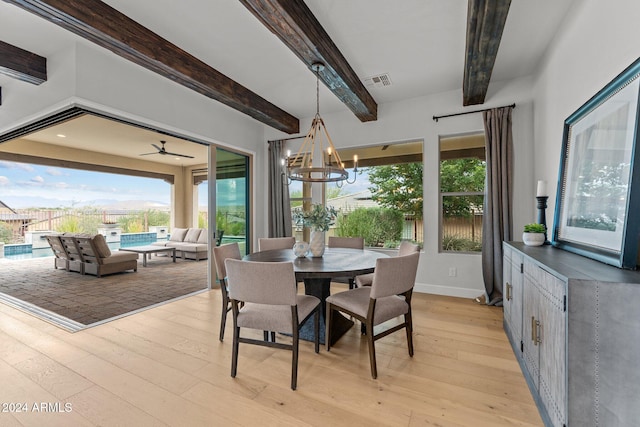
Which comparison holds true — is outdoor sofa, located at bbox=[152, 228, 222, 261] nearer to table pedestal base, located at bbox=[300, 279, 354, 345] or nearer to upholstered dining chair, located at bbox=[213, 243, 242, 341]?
upholstered dining chair, located at bbox=[213, 243, 242, 341]

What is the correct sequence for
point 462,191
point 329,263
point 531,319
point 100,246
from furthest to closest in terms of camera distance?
point 100,246 < point 462,191 < point 329,263 < point 531,319

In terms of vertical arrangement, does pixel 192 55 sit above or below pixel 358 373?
above

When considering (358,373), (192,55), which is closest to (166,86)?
(192,55)

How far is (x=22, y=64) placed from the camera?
113 inches

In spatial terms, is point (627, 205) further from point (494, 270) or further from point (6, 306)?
point (6, 306)

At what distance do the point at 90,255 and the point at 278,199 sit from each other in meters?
3.73

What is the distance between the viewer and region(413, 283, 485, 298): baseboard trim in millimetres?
3842

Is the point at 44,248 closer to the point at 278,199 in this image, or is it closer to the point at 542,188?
the point at 278,199

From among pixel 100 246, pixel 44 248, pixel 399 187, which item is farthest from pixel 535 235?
pixel 44 248

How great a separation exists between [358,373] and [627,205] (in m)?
1.87

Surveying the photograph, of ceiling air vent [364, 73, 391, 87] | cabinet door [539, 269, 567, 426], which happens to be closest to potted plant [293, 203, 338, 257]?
cabinet door [539, 269, 567, 426]

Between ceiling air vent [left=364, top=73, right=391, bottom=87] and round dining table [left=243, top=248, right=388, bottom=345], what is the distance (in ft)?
6.96

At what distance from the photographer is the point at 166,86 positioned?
3521 mm

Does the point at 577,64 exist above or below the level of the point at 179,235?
above
